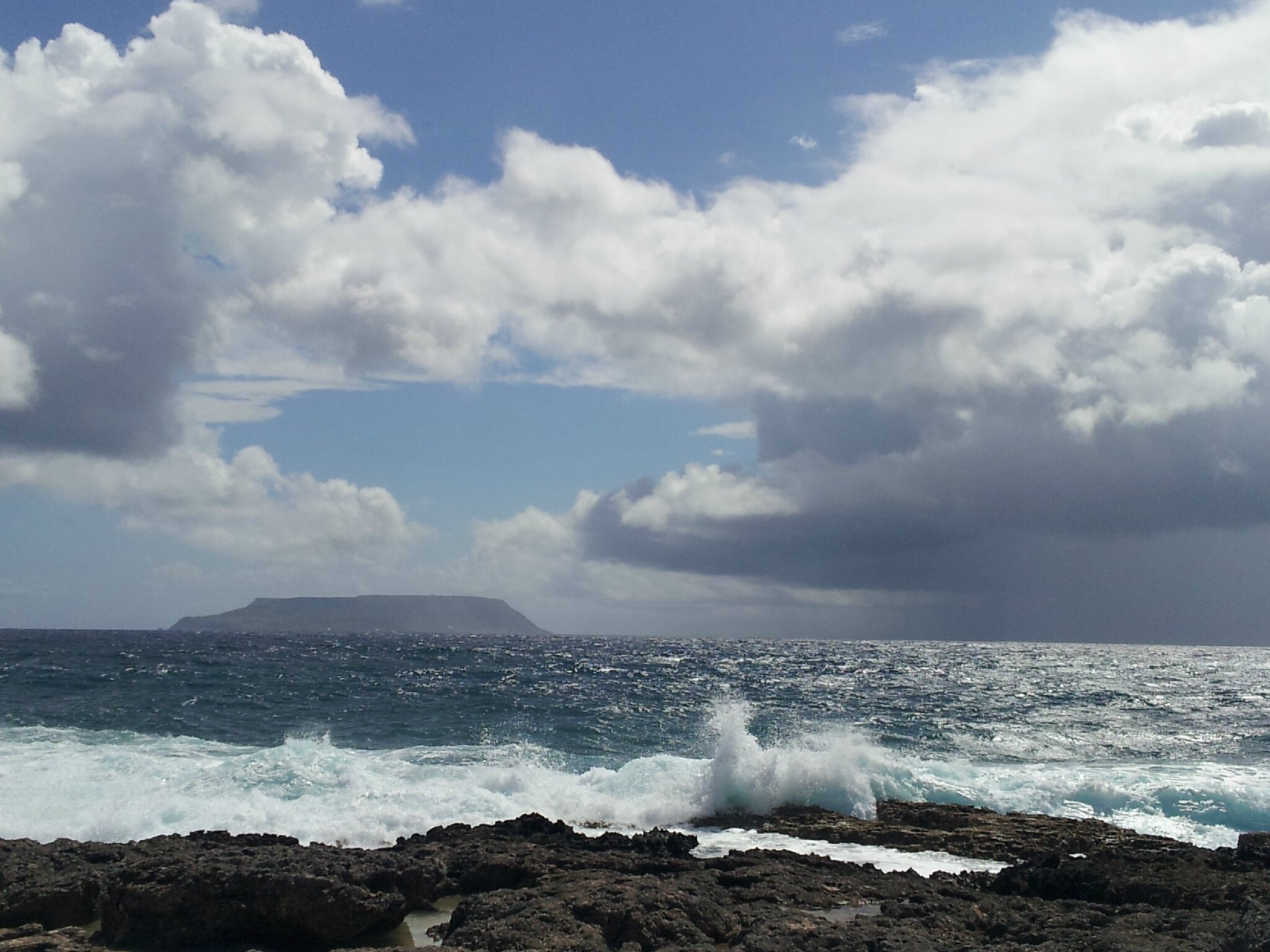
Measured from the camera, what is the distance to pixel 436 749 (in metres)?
26.6

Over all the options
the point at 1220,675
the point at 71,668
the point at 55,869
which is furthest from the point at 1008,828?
the point at 1220,675

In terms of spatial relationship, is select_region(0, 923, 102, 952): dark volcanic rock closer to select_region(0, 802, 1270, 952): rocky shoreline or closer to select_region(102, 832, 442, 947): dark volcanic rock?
select_region(0, 802, 1270, 952): rocky shoreline

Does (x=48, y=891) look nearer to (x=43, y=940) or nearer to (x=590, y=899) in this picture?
(x=43, y=940)

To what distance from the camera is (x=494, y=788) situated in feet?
68.5

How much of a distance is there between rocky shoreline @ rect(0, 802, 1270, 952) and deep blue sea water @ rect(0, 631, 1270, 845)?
5195mm

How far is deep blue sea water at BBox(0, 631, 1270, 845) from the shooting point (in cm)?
1859

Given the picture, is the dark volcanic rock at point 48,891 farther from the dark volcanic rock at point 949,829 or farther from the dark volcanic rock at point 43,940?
the dark volcanic rock at point 949,829

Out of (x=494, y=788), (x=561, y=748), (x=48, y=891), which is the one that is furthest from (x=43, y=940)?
(x=561, y=748)

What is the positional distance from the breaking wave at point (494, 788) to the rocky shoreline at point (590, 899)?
14.2 feet

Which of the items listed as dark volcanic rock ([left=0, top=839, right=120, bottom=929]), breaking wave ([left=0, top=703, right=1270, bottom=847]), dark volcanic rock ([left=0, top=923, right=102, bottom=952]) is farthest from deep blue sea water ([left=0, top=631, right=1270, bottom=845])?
dark volcanic rock ([left=0, top=923, right=102, bottom=952])

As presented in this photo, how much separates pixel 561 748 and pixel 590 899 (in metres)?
18.2

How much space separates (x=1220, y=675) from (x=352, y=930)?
300 feet

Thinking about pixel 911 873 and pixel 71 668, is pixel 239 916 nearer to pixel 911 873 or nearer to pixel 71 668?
pixel 911 873

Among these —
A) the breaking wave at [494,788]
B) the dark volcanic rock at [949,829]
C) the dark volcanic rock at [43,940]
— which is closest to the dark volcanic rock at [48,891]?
the dark volcanic rock at [43,940]
